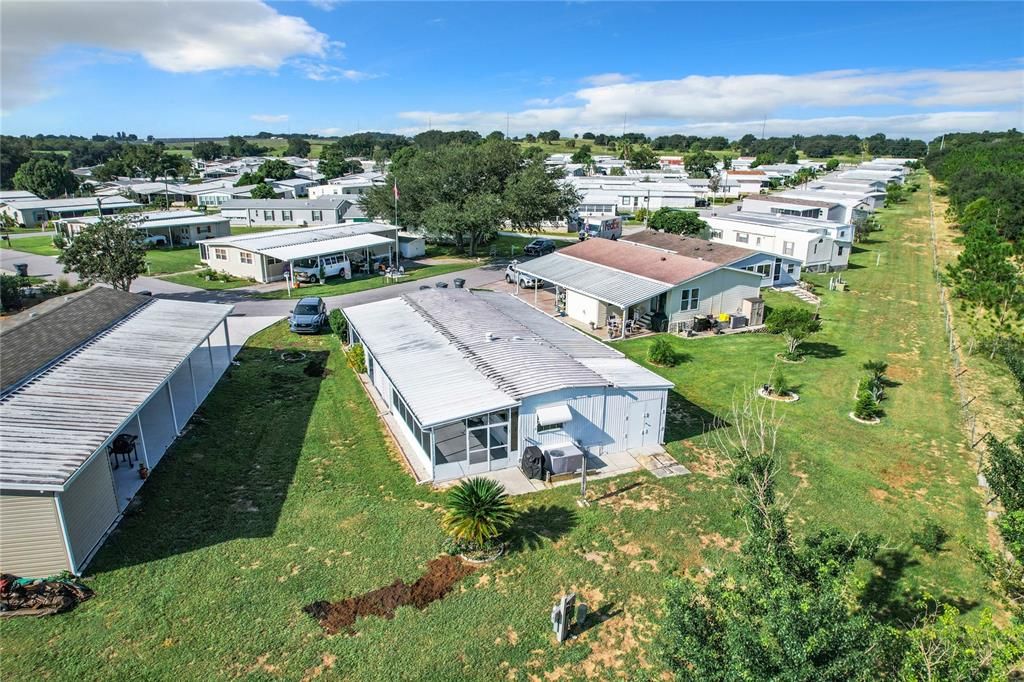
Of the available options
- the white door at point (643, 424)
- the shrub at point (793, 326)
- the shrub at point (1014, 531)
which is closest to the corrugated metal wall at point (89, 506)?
the white door at point (643, 424)

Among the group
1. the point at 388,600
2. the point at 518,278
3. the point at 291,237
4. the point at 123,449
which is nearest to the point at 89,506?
the point at 123,449

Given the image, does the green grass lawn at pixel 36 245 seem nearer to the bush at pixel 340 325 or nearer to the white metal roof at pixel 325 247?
the white metal roof at pixel 325 247

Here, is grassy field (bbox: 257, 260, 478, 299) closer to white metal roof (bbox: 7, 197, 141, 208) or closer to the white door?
the white door

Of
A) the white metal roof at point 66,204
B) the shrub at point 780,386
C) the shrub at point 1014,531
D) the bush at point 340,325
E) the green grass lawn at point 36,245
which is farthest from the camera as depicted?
the white metal roof at point 66,204

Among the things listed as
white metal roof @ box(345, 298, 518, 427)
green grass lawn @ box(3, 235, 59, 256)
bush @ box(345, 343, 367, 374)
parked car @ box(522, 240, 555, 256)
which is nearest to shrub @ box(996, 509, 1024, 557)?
white metal roof @ box(345, 298, 518, 427)

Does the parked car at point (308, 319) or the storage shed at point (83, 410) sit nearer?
the storage shed at point (83, 410)

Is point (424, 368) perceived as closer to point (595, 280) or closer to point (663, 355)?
point (663, 355)

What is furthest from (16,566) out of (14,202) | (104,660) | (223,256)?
(14,202)
